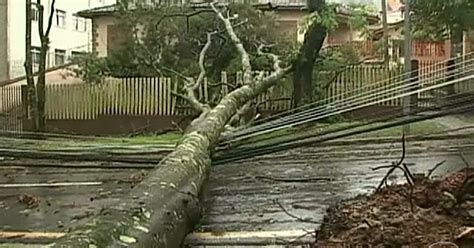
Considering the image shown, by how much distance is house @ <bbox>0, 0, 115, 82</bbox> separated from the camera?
98.4 ft

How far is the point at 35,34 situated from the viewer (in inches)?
1351

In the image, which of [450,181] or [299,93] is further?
[299,93]

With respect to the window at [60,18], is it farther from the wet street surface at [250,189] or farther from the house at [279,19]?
the wet street surface at [250,189]

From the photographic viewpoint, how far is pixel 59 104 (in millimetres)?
20719

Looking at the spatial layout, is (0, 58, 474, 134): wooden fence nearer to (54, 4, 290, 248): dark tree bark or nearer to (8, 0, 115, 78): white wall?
(8, 0, 115, 78): white wall

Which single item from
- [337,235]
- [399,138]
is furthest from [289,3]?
[337,235]

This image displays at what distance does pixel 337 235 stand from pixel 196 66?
16400 mm

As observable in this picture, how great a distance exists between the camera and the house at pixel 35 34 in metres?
30.0

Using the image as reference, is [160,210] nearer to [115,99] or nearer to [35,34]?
[115,99]

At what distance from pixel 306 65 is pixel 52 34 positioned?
23.5m

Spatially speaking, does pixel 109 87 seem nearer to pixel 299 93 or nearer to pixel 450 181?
pixel 299 93

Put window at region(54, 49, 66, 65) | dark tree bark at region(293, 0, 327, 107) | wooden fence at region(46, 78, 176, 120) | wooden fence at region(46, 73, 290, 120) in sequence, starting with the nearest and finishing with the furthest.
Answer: dark tree bark at region(293, 0, 327, 107) < wooden fence at region(46, 73, 290, 120) < wooden fence at region(46, 78, 176, 120) < window at region(54, 49, 66, 65)

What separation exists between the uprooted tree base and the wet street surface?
0.43m

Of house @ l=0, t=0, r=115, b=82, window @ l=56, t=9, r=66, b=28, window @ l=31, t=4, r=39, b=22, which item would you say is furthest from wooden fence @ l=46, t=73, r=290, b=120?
window @ l=56, t=9, r=66, b=28
